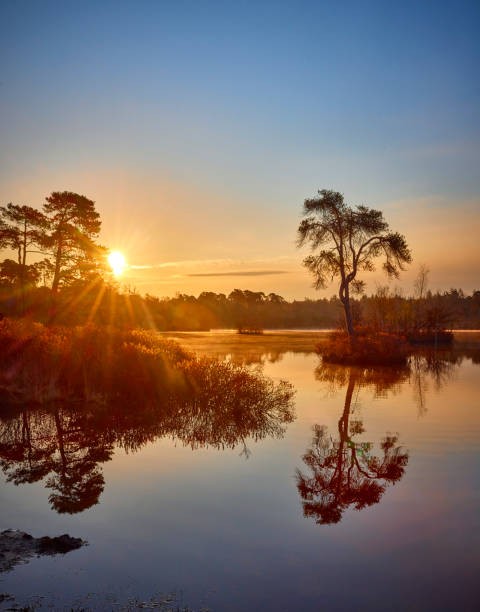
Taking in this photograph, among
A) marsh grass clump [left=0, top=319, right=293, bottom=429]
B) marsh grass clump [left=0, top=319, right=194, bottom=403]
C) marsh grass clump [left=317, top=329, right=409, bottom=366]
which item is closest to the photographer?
marsh grass clump [left=0, top=319, right=293, bottom=429]

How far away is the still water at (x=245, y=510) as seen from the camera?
20.4 feet

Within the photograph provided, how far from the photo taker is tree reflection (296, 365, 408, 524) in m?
9.27

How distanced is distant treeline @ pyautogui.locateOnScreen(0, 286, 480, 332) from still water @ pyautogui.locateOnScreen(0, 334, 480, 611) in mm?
22049

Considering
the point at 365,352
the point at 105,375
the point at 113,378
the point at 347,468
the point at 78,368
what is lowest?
the point at 347,468

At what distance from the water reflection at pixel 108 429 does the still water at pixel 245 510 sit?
0.22 ft

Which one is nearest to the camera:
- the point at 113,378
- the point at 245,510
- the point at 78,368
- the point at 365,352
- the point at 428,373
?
the point at 245,510

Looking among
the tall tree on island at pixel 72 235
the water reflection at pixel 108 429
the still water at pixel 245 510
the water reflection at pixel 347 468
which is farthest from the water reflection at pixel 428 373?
the tall tree on island at pixel 72 235

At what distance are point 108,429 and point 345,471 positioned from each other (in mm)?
6964

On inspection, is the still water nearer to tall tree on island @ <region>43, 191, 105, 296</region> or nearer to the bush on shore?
the bush on shore

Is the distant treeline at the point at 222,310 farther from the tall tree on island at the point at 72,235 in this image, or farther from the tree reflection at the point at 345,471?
the tree reflection at the point at 345,471

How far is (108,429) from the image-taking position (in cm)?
1454

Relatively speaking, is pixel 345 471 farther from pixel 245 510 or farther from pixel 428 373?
pixel 428 373

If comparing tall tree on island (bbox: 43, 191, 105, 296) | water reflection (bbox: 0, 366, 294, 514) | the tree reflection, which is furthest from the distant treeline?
the tree reflection

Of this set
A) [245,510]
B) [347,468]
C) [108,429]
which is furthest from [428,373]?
[245,510]
